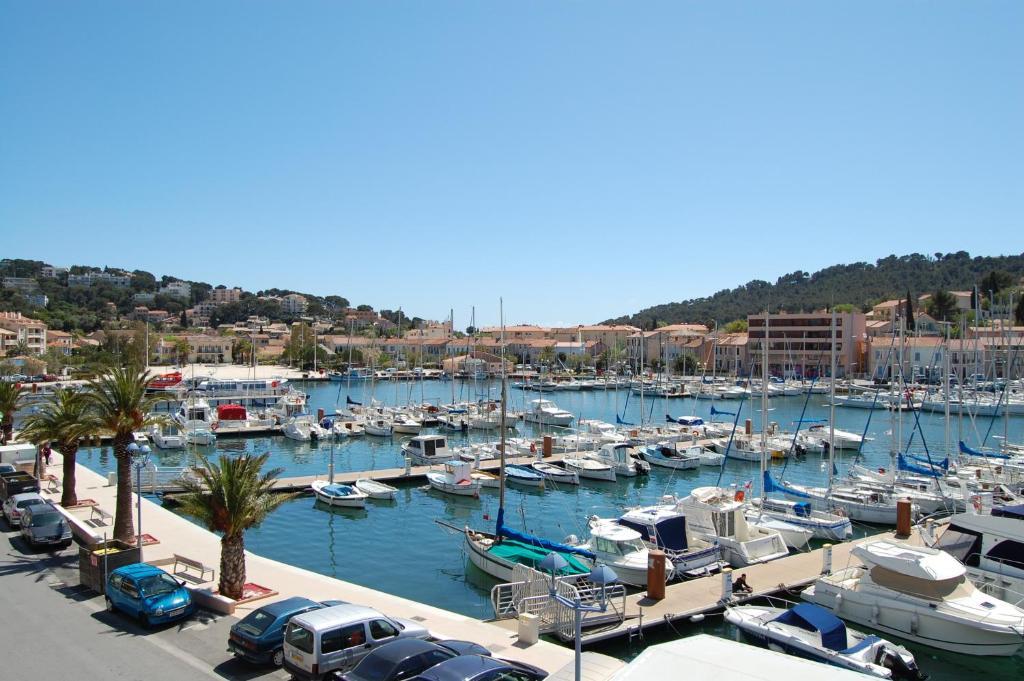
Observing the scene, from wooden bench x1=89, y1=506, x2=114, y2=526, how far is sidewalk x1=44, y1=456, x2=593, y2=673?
6.3 inches

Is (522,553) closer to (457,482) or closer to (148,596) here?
(148,596)

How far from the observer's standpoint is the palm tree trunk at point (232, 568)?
1684cm

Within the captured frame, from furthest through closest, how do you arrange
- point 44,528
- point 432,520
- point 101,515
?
point 432,520
point 101,515
point 44,528

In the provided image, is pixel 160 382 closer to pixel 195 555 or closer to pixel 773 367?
pixel 195 555

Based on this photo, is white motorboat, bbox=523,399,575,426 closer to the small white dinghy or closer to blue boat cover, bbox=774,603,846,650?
the small white dinghy

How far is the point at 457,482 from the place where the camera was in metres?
37.2

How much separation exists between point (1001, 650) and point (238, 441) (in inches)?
2068

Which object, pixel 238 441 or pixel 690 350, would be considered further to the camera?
pixel 690 350

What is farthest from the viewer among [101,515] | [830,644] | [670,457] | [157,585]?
[670,457]

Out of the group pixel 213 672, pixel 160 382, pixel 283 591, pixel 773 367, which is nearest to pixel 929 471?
pixel 283 591

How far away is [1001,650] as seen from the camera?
17.5 meters

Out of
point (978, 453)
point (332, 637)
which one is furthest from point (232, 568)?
point (978, 453)

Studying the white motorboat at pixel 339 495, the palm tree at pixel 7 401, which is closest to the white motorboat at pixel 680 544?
the white motorboat at pixel 339 495

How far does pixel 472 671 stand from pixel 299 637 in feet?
12.5
